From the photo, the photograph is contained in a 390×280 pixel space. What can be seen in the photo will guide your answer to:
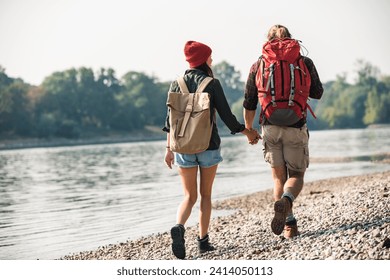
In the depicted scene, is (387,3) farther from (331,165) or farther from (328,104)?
(328,104)

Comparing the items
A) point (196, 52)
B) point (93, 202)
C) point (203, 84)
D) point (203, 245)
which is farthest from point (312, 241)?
point (93, 202)

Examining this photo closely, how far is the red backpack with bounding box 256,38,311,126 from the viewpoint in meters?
5.73

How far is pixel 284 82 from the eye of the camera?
5.73 m

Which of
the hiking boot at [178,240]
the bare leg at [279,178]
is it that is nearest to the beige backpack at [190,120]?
the hiking boot at [178,240]

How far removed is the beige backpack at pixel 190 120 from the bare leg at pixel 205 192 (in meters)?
0.28

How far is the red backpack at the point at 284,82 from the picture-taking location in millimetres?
5734

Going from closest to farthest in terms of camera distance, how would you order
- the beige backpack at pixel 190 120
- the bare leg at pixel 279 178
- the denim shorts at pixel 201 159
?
the beige backpack at pixel 190 120 → the denim shorts at pixel 201 159 → the bare leg at pixel 279 178

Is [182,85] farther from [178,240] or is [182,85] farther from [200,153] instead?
[178,240]

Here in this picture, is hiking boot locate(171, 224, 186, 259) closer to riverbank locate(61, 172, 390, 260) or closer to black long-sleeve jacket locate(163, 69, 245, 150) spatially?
riverbank locate(61, 172, 390, 260)

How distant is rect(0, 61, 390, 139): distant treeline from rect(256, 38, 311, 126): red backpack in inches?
1629

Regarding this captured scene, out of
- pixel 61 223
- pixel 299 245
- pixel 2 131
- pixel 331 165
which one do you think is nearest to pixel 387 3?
pixel 299 245

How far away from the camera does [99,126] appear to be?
258 ft

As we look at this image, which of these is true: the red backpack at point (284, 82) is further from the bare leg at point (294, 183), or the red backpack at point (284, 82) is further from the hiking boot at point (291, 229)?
the hiking boot at point (291, 229)

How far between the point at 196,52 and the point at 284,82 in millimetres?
870
